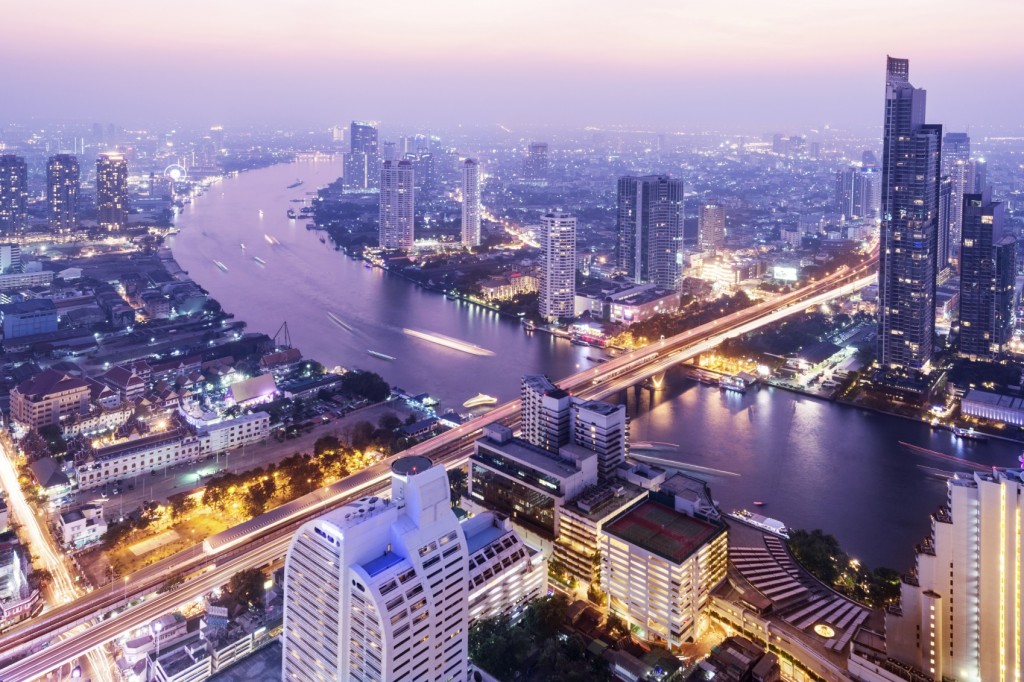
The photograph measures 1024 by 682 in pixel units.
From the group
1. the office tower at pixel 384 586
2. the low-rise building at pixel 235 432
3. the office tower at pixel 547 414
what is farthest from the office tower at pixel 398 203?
the office tower at pixel 384 586

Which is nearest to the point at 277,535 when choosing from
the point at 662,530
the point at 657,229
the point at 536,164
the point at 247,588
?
the point at 247,588

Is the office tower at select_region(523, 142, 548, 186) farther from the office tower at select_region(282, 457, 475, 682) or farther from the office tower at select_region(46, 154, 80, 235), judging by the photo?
the office tower at select_region(282, 457, 475, 682)

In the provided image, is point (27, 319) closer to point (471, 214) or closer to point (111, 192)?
point (111, 192)

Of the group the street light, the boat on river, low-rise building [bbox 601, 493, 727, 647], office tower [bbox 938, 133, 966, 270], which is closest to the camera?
the street light

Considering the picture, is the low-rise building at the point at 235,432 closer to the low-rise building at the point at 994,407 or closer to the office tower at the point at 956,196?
the low-rise building at the point at 994,407

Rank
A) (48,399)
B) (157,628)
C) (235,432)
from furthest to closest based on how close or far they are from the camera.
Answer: (48,399), (235,432), (157,628)

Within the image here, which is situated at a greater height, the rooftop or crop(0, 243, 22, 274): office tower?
crop(0, 243, 22, 274): office tower

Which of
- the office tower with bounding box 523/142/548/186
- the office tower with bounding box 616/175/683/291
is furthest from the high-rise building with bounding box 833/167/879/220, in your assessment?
the office tower with bounding box 523/142/548/186
